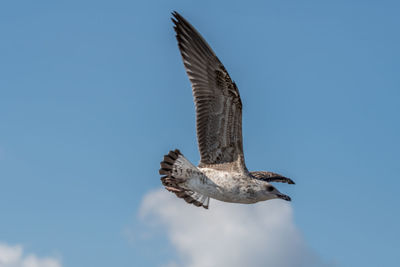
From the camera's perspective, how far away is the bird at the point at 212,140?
15078 millimetres

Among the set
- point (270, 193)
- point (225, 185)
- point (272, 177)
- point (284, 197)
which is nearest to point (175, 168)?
point (225, 185)

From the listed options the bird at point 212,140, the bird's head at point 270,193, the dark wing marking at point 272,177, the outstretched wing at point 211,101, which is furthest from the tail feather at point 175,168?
the dark wing marking at point 272,177

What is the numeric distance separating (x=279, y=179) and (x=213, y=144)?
3.10 meters

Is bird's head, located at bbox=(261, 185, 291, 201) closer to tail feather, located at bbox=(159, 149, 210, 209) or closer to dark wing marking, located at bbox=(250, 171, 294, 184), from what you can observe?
tail feather, located at bbox=(159, 149, 210, 209)

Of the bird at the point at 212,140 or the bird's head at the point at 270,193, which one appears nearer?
the bird at the point at 212,140

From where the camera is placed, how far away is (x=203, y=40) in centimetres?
1539

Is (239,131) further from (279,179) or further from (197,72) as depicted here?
(279,179)

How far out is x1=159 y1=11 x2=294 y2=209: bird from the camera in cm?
1508

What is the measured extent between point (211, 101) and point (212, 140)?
0.86 metres

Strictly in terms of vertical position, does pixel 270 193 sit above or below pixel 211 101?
below

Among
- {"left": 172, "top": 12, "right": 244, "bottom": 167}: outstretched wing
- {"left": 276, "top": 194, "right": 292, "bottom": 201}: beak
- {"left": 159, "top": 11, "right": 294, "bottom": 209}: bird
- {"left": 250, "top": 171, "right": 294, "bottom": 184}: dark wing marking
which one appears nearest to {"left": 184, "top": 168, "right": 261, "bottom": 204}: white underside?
{"left": 159, "top": 11, "right": 294, "bottom": 209}: bird

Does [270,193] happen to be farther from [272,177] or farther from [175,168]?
[272,177]

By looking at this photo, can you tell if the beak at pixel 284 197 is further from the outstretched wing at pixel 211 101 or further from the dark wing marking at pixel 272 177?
the dark wing marking at pixel 272 177

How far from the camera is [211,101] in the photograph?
15.2m
